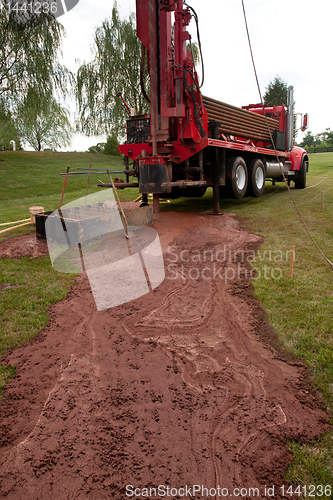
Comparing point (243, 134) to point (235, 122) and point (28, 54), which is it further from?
point (28, 54)

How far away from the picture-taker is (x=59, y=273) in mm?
5938

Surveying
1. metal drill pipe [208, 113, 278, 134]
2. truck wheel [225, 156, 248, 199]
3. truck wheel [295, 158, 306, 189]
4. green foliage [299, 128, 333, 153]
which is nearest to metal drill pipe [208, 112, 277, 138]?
metal drill pipe [208, 113, 278, 134]

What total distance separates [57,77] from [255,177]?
14.9 metres

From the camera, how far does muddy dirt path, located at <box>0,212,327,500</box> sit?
2291mm

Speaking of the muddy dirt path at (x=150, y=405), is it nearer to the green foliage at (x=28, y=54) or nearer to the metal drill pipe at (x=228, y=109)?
the metal drill pipe at (x=228, y=109)

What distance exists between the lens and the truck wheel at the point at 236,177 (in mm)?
9984

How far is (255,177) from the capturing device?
38.4 feet

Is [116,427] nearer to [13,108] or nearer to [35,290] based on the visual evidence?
[35,290]

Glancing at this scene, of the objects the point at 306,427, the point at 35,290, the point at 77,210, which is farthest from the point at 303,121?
the point at 306,427

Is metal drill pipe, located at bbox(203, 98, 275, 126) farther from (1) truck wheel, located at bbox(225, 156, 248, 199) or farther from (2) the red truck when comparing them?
(1) truck wheel, located at bbox(225, 156, 248, 199)

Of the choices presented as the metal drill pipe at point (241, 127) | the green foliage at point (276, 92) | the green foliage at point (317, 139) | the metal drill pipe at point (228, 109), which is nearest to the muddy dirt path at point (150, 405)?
the metal drill pipe at point (228, 109)

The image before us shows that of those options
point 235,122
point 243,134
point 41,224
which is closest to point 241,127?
point 243,134

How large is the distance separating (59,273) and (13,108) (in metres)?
17.5

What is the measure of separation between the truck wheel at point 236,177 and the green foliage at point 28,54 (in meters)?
14.6
